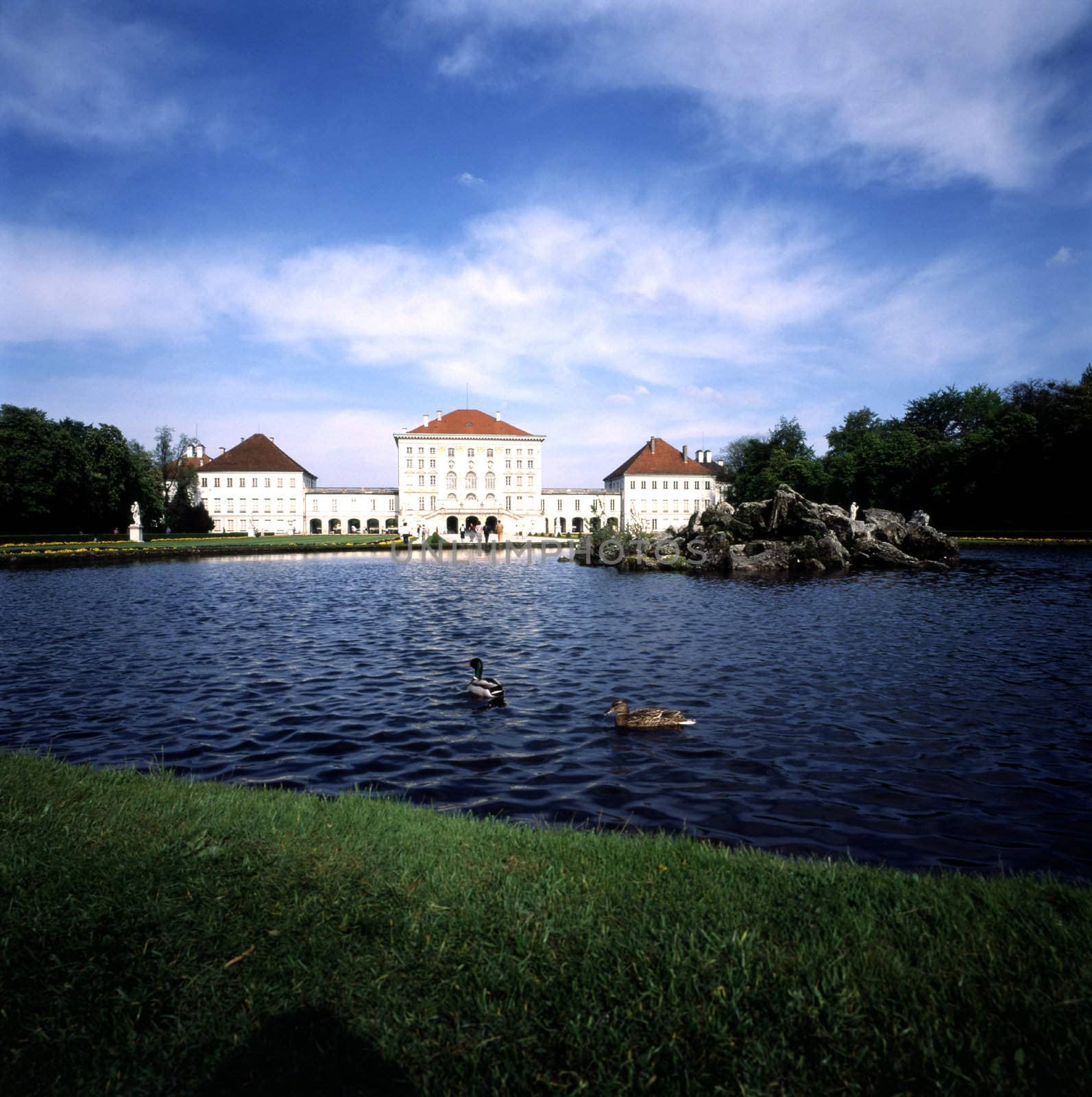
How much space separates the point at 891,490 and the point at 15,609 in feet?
210

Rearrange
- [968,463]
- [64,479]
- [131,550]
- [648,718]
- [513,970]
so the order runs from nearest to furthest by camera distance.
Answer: [513,970] → [648,718] → [131,550] → [64,479] → [968,463]

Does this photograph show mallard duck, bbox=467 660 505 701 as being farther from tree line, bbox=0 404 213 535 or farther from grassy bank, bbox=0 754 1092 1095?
tree line, bbox=0 404 213 535

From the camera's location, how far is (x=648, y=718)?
→ 28.2ft

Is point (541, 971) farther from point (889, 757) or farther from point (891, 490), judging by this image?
point (891, 490)

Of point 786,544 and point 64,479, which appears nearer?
point 786,544

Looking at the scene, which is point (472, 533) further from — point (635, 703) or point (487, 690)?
point (635, 703)

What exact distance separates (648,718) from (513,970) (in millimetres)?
5584

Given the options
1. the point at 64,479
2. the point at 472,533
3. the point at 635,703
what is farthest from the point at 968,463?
the point at 64,479

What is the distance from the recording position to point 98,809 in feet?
16.4

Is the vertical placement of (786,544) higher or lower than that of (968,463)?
lower

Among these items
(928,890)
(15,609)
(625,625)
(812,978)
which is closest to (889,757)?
(928,890)

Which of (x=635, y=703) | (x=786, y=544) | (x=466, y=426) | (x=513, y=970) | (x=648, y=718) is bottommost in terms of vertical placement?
(x=635, y=703)

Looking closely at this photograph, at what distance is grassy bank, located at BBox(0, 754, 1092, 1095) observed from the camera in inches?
105

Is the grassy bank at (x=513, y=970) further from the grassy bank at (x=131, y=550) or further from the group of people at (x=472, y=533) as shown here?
the group of people at (x=472, y=533)
